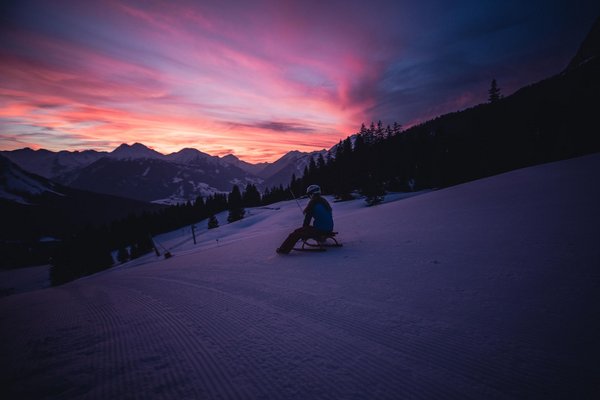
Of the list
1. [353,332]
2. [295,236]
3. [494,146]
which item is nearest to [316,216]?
[295,236]

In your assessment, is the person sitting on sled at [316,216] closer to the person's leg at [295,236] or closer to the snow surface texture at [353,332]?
the person's leg at [295,236]

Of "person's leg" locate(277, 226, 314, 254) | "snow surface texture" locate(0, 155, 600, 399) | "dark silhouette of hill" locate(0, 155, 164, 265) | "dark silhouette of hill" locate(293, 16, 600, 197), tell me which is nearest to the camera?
"snow surface texture" locate(0, 155, 600, 399)

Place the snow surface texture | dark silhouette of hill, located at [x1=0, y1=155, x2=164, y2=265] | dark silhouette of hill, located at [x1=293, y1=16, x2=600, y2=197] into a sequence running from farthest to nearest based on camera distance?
dark silhouette of hill, located at [x1=0, y1=155, x2=164, y2=265], dark silhouette of hill, located at [x1=293, y1=16, x2=600, y2=197], the snow surface texture

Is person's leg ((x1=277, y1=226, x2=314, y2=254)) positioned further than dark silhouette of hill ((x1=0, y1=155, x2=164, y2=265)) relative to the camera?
No

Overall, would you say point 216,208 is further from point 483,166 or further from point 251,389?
point 251,389

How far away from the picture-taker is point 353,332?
9.73 feet

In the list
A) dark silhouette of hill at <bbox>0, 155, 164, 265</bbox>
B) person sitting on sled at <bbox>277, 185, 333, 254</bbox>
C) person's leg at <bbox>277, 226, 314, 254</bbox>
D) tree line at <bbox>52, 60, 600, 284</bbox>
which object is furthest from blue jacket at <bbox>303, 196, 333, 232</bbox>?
dark silhouette of hill at <bbox>0, 155, 164, 265</bbox>

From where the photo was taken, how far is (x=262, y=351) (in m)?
2.73

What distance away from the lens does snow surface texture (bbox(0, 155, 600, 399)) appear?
214cm

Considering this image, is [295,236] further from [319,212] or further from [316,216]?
[319,212]

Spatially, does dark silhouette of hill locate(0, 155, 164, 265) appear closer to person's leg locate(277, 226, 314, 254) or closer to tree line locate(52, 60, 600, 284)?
tree line locate(52, 60, 600, 284)

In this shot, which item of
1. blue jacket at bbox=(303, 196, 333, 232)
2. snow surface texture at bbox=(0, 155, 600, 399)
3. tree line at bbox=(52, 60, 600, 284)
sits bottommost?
snow surface texture at bbox=(0, 155, 600, 399)

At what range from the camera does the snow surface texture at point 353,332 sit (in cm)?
214

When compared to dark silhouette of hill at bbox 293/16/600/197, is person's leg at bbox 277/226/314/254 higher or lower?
lower
